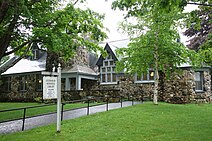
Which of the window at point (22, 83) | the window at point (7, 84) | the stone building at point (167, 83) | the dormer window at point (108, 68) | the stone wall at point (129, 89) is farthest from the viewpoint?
the window at point (7, 84)

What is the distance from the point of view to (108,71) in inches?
955

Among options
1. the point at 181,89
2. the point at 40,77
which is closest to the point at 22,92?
the point at 40,77

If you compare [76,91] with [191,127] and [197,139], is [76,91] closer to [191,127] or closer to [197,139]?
[191,127]

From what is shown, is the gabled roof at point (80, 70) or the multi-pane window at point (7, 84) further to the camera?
the multi-pane window at point (7, 84)

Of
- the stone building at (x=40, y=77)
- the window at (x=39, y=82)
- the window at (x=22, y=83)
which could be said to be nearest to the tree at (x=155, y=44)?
the stone building at (x=40, y=77)

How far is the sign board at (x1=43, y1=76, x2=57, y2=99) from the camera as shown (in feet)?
28.1

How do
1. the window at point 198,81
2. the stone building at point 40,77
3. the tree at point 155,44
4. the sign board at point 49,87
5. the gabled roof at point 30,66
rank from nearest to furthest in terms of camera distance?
the sign board at point 49,87, the tree at point 155,44, the window at point 198,81, the stone building at point 40,77, the gabled roof at point 30,66

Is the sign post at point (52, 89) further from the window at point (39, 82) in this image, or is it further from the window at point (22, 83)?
the window at point (22, 83)

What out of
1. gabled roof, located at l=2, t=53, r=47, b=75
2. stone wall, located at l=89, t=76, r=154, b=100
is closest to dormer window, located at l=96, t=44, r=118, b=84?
stone wall, located at l=89, t=76, r=154, b=100

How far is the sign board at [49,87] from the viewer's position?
8.57 meters

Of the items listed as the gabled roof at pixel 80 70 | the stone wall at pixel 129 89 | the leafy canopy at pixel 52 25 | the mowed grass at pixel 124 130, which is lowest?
the mowed grass at pixel 124 130

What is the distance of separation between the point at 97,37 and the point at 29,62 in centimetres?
1916

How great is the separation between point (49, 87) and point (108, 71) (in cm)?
1574

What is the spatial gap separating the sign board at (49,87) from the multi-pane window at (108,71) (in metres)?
15.3
